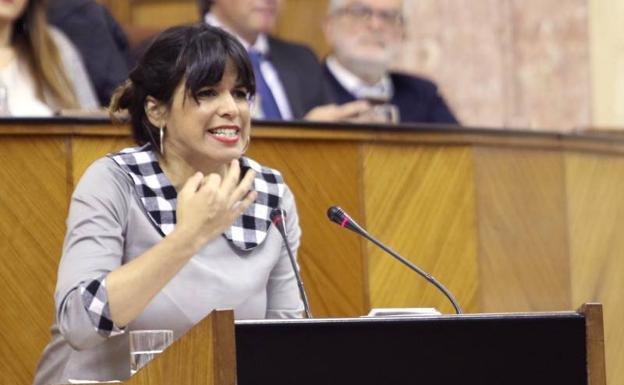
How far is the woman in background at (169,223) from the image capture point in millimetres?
3088

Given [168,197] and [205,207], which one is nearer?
[205,207]

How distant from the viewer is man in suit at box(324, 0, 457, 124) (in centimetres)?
583

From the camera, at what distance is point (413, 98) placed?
586 centimetres

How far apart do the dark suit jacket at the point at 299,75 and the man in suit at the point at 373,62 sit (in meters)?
0.20

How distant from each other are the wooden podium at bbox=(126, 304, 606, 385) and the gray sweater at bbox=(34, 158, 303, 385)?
1.65 feet

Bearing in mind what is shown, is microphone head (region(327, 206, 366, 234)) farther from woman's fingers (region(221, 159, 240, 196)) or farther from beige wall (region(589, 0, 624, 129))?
beige wall (region(589, 0, 624, 129))

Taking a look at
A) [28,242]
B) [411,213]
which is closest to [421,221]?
[411,213]

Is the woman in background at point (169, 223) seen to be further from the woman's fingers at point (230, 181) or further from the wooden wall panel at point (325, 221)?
the wooden wall panel at point (325, 221)

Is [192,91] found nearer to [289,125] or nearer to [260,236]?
[260,236]

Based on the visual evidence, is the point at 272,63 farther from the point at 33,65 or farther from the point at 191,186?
the point at 191,186

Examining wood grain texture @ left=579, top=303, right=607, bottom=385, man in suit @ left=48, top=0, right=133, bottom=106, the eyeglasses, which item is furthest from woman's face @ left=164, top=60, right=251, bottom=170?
the eyeglasses

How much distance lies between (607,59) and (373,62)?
186cm

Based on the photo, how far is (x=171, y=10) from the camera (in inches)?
291

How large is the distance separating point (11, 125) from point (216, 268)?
1012mm
